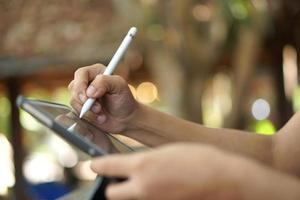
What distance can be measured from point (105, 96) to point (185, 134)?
16 cm

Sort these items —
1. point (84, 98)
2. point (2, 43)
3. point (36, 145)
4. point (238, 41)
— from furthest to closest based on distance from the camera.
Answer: point (36, 145) < point (2, 43) < point (238, 41) < point (84, 98)

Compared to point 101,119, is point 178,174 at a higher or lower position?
higher

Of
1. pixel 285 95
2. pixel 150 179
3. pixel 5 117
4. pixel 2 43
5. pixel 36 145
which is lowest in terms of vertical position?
pixel 36 145

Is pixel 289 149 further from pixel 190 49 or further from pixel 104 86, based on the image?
pixel 190 49

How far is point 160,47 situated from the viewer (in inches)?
123

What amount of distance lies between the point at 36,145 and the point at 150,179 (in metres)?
5.38

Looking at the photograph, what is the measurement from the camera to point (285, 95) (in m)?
4.93

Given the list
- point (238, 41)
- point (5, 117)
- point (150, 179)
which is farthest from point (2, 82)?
point (150, 179)

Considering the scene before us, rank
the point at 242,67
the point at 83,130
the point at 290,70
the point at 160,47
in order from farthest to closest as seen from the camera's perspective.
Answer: the point at 290,70
the point at 242,67
the point at 160,47
the point at 83,130

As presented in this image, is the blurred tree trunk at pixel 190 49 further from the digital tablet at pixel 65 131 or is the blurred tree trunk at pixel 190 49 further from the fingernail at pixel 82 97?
the digital tablet at pixel 65 131

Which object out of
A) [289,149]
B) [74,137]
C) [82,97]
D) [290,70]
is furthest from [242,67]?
[74,137]

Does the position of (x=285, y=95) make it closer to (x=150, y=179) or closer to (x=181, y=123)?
(x=181, y=123)

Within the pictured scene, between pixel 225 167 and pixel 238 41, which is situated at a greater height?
pixel 225 167

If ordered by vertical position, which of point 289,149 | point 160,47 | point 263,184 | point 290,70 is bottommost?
point 290,70
